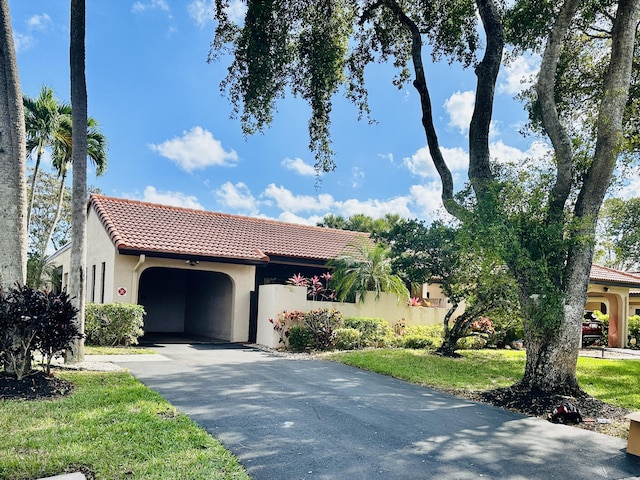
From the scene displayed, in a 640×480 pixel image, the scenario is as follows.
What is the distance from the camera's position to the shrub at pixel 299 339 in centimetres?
1468

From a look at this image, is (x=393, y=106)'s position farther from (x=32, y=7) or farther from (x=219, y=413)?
(x=219, y=413)

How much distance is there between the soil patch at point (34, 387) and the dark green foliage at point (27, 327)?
5.1 inches

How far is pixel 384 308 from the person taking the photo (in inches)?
715

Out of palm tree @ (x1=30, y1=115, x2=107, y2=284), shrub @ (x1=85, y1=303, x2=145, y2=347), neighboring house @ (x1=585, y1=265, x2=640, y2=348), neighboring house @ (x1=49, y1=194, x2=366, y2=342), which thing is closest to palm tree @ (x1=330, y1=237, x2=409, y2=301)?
neighboring house @ (x1=49, y1=194, x2=366, y2=342)

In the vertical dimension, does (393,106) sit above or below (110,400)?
above

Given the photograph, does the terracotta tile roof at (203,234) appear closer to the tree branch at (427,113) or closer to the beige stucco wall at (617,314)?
the tree branch at (427,113)

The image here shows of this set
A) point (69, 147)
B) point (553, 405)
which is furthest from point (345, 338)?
point (69, 147)

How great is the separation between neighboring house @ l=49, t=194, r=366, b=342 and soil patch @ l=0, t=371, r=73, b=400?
24.7ft

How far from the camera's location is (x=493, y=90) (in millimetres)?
10398

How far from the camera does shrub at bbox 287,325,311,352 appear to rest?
1468cm

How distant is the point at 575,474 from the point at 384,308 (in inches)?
513

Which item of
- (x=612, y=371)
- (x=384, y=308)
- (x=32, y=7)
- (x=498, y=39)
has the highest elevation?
→ (x=32, y=7)

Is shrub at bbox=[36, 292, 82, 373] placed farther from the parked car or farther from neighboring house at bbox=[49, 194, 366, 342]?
the parked car

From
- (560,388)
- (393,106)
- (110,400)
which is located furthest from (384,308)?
(110,400)
